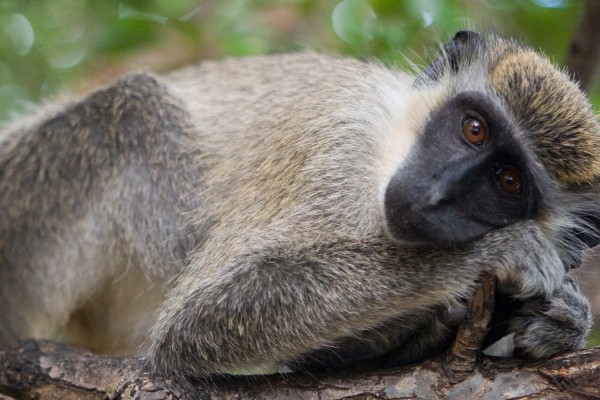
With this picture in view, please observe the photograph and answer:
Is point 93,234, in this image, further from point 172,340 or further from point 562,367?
point 562,367

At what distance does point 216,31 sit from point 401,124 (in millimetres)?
3045

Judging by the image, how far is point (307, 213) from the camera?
4270 millimetres

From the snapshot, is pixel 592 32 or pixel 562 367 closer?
pixel 562 367

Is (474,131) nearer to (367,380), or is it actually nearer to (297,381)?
(367,380)

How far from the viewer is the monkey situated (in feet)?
12.2

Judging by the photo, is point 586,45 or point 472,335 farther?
point 586,45

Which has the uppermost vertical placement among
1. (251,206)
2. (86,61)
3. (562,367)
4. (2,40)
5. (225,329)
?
(2,40)

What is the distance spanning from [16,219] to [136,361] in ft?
5.59

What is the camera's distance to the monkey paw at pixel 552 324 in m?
3.50

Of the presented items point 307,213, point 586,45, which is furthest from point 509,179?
point 586,45

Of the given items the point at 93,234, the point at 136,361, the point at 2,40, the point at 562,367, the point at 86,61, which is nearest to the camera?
the point at 562,367

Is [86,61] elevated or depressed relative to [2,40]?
depressed

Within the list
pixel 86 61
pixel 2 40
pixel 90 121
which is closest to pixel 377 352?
pixel 90 121

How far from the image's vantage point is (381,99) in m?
4.70
